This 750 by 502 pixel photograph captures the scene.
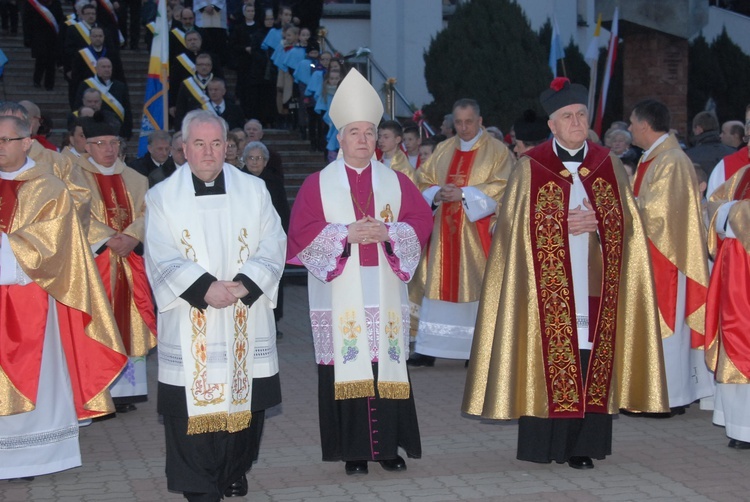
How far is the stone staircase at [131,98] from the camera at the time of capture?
1828cm

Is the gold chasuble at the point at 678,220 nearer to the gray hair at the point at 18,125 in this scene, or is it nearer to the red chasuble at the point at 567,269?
the red chasuble at the point at 567,269

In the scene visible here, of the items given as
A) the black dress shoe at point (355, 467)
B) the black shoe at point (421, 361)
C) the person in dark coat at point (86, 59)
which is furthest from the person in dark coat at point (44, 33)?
the black dress shoe at point (355, 467)

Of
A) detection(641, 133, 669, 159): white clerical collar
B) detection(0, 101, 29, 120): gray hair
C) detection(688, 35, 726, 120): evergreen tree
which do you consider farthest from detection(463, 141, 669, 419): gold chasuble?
detection(688, 35, 726, 120): evergreen tree

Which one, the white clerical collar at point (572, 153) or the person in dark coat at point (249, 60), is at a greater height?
the person in dark coat at point (249, 60)

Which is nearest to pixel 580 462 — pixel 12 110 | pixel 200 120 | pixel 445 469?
pixel 445 469

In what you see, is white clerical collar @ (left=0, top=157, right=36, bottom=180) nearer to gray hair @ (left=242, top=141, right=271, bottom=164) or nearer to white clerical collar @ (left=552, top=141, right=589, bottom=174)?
white clerical collar @ (left=552, top=141, right=589, bottom=174)

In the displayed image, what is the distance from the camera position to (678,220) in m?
8.31

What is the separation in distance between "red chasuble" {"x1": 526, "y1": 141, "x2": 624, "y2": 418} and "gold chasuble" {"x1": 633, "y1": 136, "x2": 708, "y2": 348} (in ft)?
4.16

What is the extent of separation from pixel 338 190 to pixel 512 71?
1463 cm

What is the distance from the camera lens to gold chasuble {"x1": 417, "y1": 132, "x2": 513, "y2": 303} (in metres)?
10.3

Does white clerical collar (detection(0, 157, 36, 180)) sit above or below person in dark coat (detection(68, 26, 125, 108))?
below

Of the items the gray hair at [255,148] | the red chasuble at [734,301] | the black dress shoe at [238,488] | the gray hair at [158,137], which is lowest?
Result: the black dress shoe at [238,488]

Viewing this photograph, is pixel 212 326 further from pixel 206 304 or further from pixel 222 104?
pixel 222 104

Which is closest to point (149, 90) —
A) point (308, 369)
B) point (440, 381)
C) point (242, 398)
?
point (308, 369)
